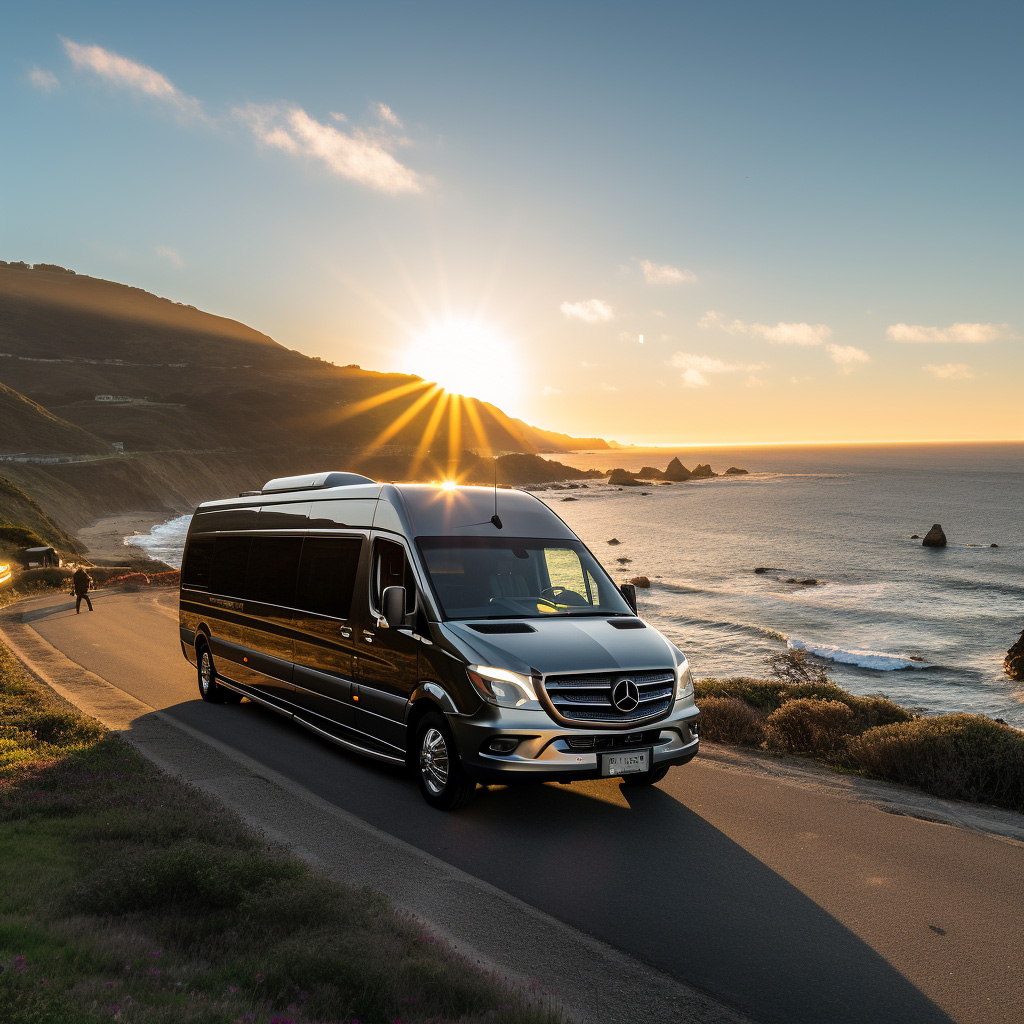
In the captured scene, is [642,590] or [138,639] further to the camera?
[642,590]

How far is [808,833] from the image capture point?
265 inches

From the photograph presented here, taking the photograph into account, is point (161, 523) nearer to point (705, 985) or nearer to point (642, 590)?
point (642, 590)

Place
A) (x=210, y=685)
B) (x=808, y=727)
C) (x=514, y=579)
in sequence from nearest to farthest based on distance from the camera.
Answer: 1. (x=514, y=579)
2. (x=808, y=727)
3. (x=210, y=685)

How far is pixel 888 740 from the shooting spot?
871cm

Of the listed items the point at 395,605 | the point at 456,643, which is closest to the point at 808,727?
the point at 456,643

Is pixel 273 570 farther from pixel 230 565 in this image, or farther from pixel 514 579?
pixel 514 579

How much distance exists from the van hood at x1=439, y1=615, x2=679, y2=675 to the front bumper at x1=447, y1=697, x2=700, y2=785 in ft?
1.29

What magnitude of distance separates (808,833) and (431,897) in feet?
10.7

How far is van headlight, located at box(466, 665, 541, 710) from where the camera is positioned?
6.41m

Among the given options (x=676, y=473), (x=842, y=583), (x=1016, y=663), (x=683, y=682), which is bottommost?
(x=1016, y=663)

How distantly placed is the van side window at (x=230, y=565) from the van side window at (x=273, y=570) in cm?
26

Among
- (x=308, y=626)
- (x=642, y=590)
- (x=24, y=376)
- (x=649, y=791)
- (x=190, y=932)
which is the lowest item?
(x=642, y=590)

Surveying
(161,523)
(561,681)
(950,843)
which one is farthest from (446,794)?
(161,523)

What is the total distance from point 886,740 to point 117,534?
241 ft
